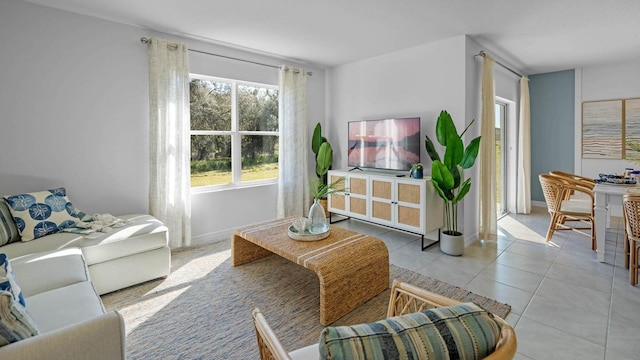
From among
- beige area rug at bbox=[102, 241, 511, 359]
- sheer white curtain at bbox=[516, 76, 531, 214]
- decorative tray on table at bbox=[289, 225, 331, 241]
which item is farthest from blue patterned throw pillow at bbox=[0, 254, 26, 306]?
sheer white curtain at bbox=[516, 76, 531, 214]

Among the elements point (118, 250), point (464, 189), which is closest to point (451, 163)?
point (464, 189)

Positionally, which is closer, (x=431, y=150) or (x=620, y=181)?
(x=620, y=181)

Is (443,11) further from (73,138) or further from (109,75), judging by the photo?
(73,138)

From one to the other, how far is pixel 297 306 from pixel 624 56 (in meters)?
5.66

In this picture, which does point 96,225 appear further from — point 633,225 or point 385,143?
point 633,225

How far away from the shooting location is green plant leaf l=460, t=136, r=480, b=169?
3.32 m

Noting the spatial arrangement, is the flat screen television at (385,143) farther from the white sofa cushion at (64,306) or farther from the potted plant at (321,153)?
the white sofa cushion at (64,306)

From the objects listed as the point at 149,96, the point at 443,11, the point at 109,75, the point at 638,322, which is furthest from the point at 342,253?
the point at 109,75

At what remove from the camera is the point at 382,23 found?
3.22 meters

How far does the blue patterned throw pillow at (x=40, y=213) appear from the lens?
2428 mm

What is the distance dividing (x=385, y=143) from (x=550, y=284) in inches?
92.6

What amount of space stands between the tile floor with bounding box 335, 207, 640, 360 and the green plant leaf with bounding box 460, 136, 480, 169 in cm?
101

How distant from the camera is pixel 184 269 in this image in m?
3.07

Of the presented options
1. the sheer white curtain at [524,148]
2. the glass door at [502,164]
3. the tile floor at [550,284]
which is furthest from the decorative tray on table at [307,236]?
the sheer white curtain at [524,148]
